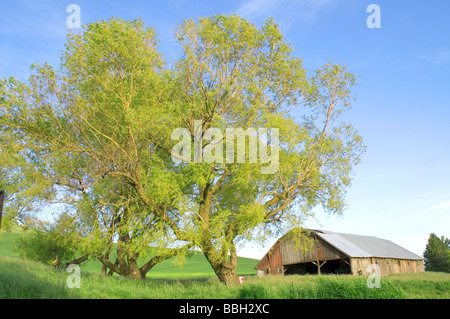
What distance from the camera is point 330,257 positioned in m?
38.5

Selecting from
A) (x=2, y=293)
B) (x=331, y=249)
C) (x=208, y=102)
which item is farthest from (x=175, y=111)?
(x=331, y=249)

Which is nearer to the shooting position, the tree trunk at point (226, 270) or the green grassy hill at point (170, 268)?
the tree trunk at point (226, 270)

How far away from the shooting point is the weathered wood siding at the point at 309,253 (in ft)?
126

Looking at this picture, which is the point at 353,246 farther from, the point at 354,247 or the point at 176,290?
the point at 176,290

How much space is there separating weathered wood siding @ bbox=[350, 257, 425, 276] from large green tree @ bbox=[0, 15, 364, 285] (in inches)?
734

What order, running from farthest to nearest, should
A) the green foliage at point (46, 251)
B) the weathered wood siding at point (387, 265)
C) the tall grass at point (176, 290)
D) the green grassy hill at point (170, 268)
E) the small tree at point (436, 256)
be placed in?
the small tree at point (436, 256)
the green grassy hill at point (170, 268)
the weathered wood siding at point (387, 265)
the green foliage at point (46, 251)
the tall grass at point (176, 290)

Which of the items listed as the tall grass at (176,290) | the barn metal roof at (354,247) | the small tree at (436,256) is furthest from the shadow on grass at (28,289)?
the small tree at (436,256)

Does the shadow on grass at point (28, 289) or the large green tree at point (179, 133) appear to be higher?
the large green tree at point (179, 133)

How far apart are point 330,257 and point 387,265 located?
11279mm

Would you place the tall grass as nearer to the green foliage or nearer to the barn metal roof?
the green foliage

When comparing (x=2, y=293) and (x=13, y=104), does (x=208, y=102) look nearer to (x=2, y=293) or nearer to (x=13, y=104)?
(x=13, y=104)

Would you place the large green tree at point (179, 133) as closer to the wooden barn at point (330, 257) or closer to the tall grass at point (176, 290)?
the tall grass at point (176, 290)
